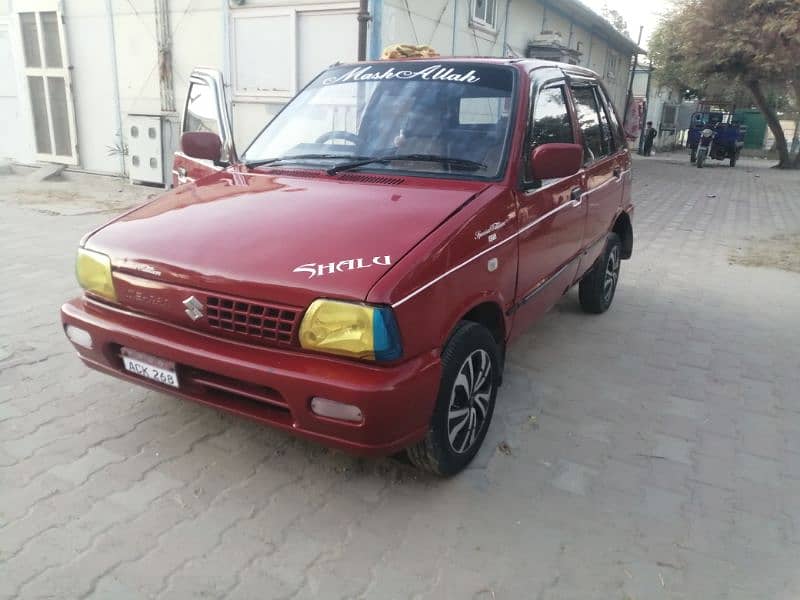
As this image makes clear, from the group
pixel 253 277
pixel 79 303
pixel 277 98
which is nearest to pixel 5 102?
pixel 277 98

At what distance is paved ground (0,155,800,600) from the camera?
2.25 metres

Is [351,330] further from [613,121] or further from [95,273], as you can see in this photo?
[613,121]

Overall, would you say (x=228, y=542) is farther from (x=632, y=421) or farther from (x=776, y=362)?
(x=776, y=362)

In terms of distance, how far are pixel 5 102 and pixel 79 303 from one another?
42.9 ft

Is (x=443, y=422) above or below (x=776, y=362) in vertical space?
above

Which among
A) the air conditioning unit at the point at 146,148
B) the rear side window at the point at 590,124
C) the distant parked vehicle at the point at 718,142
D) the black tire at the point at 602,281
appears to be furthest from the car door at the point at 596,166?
the distant parked vehicle at the point at 718,142

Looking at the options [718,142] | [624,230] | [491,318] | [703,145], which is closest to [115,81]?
[624,230]

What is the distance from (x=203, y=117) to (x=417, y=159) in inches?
181

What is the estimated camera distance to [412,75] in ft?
11.3

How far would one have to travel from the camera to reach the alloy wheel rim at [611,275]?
5094 millimetres

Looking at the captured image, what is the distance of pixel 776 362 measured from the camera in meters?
4.30

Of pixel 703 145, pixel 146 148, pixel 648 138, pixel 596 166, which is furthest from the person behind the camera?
pixel 648 138

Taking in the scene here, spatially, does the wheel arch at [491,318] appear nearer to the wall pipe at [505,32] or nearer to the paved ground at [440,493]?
the paved ground at [440,493]

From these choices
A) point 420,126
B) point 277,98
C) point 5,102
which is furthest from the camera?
point 5,102
